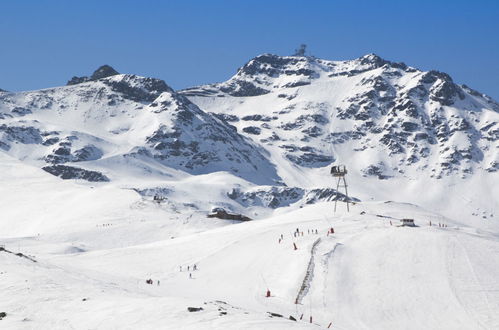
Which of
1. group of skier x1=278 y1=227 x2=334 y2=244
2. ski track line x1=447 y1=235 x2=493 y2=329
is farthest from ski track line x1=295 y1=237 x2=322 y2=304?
ski track line x1=447 y1=235 x2=493 y2=329

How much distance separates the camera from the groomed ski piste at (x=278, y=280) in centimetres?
2727

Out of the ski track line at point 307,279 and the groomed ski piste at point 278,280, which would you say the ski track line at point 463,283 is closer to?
the groomed ski piste at point 278,280

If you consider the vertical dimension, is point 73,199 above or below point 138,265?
above

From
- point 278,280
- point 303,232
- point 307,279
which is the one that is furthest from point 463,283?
point 303,232

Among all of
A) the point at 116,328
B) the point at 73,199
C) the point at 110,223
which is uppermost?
the point at 73,199

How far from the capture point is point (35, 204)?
157500mm

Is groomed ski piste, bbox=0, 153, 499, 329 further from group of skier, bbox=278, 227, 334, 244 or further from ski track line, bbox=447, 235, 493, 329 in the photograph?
group of skier, bbox=278, 227, 334, 244

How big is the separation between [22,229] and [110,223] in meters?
37.8

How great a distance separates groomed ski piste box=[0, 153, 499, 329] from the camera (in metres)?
27.3

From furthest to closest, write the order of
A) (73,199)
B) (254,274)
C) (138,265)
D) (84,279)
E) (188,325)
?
(73,199), (138,265), (254,274), (84,279), (188,325)

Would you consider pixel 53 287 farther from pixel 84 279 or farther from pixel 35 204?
pixel 35 204

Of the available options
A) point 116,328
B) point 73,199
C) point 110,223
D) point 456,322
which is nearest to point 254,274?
point 456,322

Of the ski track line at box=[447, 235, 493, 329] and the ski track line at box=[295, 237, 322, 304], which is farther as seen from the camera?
the ski track line at box=[295, 237, 322, 304]

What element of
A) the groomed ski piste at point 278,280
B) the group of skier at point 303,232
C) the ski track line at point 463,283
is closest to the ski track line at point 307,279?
the groomed ski piste at point 278,280
